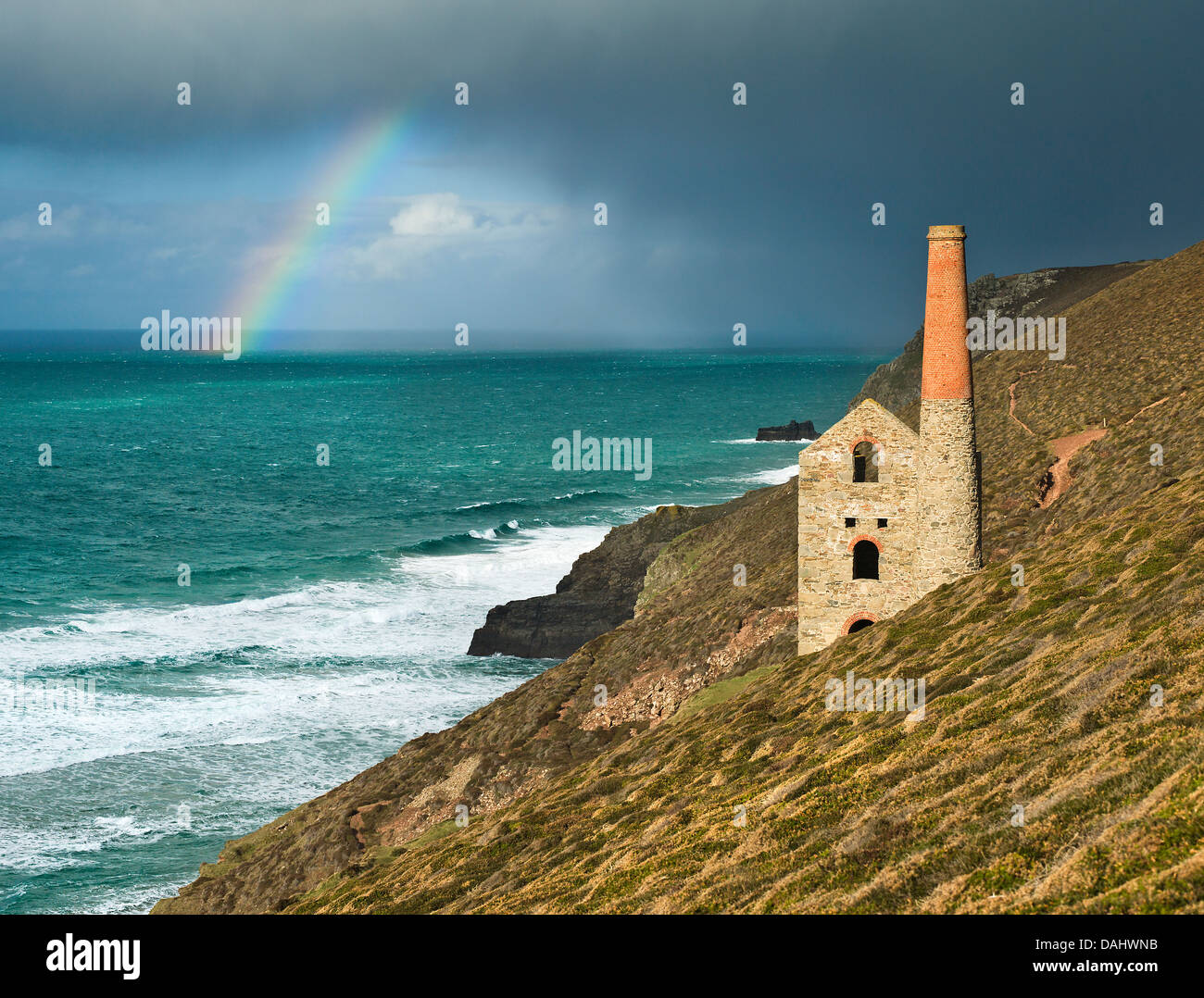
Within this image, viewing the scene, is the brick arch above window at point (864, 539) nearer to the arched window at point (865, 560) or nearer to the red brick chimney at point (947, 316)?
the arched window at point (865, 560)

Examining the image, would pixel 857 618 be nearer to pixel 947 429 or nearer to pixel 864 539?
pixel 864 539

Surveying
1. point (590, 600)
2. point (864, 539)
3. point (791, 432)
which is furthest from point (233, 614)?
point (791, 432)

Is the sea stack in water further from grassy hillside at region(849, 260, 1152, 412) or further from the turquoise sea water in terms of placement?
grassy hillside at region(849, 260, 1152, 412)

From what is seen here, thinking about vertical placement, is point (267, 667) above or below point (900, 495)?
below

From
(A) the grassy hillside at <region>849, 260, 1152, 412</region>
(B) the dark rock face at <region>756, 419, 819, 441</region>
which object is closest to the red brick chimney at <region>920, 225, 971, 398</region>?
(A) the grassy hillside at <region>849, 260, 1152, 412</region>

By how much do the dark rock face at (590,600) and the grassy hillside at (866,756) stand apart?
10.9 m

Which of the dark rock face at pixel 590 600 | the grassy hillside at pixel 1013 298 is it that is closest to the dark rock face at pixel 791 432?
the grassy hillside at pixel 1013 298

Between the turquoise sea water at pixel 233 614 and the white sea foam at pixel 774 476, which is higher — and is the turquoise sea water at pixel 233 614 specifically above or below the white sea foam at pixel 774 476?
below

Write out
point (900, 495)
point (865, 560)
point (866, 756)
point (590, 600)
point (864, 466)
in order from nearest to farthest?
point (866, 756) → point (900, 495) → point (864, 466) → point (865, 560) → point (590, 600)

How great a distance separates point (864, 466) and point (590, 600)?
27.5m

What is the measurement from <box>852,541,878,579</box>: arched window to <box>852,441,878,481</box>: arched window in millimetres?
1672

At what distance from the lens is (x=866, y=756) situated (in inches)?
655

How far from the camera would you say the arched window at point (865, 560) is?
90.4 feet

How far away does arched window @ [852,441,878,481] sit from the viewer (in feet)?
87.3
